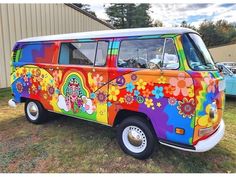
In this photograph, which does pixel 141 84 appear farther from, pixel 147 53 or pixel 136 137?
pixel 136 137

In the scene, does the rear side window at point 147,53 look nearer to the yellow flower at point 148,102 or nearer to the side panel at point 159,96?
the side panel at point 159,96

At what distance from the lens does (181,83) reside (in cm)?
315

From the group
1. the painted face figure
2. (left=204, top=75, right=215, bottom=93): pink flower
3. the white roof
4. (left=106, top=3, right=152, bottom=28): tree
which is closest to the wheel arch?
the painted face figure

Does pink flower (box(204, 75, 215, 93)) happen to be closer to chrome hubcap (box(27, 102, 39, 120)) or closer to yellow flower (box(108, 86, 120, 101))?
yellow flower (box(108, 86, 120, 101))

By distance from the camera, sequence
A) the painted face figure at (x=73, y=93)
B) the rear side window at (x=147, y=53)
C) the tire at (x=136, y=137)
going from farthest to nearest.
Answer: the painted face figure at (x=73, y=93) < the tire at (x=136, y=137) < the rear side window at (x=147, y=53)

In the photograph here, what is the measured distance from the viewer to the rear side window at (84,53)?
4090mm

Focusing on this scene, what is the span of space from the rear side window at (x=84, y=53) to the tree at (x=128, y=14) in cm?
3592

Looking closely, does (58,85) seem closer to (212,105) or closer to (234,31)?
(212,105)

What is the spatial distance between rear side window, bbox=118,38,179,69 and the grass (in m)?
1.63

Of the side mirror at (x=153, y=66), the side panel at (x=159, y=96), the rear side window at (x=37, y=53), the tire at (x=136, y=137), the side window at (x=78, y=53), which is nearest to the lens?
the side panel at (x=159, y=96)

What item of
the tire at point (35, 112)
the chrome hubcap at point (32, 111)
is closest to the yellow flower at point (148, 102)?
the tire at point (35, 112)

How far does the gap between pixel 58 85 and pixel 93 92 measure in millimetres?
1027

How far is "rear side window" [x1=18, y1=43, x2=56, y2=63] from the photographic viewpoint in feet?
16.2

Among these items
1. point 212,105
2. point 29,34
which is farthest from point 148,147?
point 29,34
